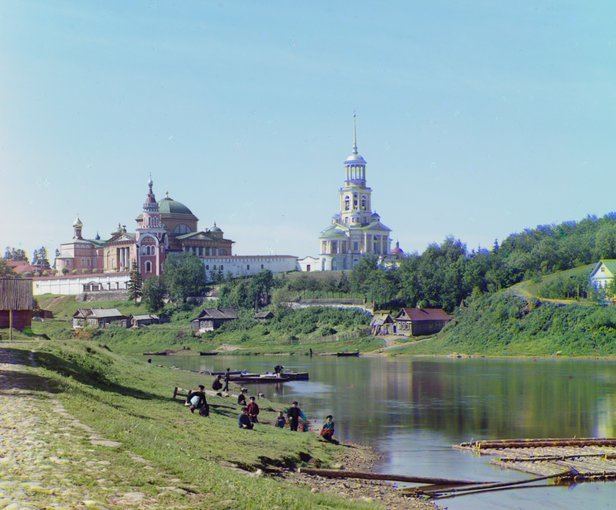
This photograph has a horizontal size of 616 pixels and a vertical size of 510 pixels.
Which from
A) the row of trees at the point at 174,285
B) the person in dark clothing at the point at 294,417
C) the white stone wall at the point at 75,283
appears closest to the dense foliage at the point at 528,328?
the row of trees at the point at 174,285

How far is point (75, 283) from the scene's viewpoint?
155875 millimetres

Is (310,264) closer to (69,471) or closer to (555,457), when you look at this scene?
(555,457)

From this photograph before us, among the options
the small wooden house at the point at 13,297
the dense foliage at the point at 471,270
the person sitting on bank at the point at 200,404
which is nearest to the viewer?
the person sitting on bank at the point at 200,404

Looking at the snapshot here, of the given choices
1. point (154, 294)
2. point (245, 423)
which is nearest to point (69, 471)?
point (245, 423)

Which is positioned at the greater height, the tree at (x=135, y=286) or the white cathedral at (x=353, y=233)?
the white cathedral at (x=353, y=233)

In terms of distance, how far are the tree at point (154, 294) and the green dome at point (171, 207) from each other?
22.0 m

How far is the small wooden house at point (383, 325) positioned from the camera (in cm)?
10681

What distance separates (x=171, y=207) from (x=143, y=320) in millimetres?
33715

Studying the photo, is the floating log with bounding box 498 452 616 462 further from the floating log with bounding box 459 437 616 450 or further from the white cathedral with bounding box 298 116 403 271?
the white cathedral with bounding box 298 116 403 271

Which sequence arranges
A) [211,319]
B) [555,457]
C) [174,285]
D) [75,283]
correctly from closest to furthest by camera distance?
[555,457] → [211,319] → [174,285] → [75,283]

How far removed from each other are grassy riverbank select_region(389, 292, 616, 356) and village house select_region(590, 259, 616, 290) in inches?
290

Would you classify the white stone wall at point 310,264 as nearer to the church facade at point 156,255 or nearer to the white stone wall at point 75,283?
the church facade at point 156,255

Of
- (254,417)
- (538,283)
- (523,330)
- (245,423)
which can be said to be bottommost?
(254,417)

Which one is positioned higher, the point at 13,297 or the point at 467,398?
the point at 13,297
